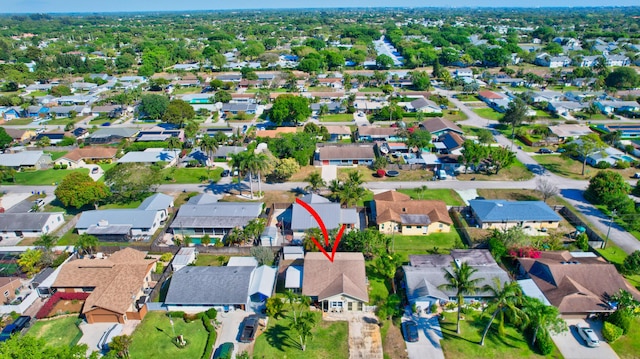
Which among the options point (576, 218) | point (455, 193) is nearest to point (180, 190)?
point (455, 193)

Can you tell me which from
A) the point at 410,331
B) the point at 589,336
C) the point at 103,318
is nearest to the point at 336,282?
the point at 410,331

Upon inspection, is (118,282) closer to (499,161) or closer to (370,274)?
(370,274)

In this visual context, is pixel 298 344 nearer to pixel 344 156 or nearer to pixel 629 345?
pixel 629 345

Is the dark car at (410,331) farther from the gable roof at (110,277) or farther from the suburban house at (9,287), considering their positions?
the suburban house at (9,287)

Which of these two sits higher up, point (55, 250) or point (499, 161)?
point (499, 161)

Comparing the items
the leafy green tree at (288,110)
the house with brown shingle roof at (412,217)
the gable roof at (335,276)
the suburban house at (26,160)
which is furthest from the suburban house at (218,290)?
the leafy green tree at (288,110)
